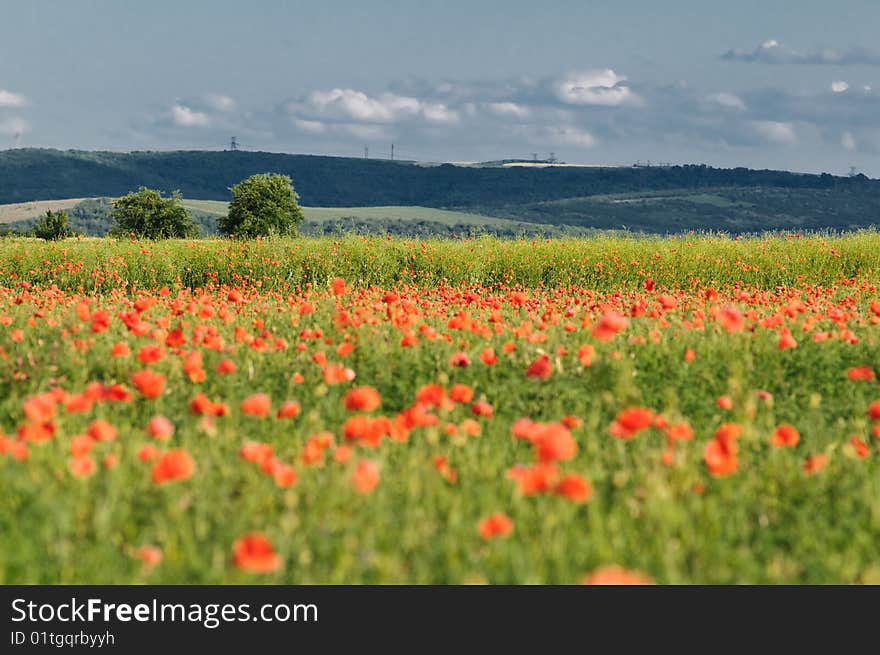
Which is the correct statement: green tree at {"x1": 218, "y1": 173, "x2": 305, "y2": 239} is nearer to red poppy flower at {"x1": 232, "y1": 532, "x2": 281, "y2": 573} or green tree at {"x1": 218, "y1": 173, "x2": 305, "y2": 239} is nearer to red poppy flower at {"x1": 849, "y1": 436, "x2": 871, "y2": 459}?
red poppy flower at {"x1": 849, "y1": 436, "x2": 871, "y2": 459}

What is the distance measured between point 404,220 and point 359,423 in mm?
159490

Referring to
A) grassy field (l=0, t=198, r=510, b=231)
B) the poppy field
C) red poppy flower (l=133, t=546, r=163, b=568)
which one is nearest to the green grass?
the poppy field

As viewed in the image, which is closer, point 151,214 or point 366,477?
point 366,477

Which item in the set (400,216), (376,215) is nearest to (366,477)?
(400,216)

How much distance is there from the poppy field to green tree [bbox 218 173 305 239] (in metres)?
73.5

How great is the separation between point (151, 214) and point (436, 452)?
88.2 metres

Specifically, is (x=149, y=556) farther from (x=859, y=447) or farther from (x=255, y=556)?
(x=859, y=447)

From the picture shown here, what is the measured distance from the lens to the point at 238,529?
12.1ft

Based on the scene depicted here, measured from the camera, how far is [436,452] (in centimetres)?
495

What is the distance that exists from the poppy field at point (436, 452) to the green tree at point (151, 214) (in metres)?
81.8

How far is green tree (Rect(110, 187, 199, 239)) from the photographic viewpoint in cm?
8750

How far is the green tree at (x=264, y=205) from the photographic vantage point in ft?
269

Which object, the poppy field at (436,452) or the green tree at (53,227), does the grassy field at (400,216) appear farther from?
the poppy field at (436,452)
